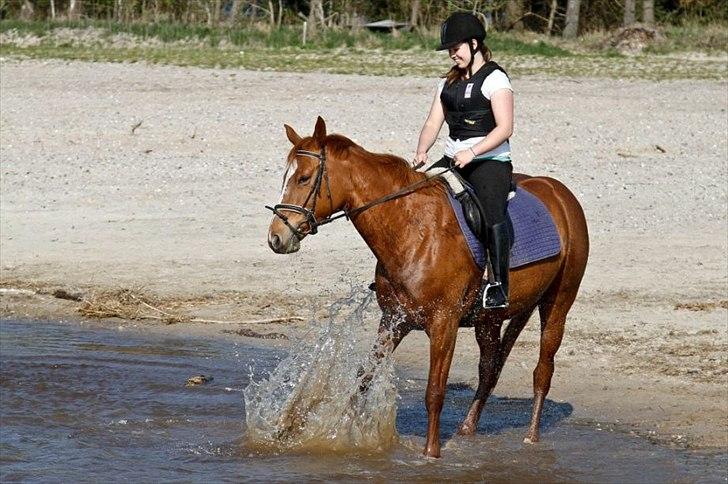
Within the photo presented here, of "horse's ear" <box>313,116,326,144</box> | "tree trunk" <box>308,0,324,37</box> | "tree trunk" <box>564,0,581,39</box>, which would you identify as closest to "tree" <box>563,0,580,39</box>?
"tree trunk" <box>564,0,581,39</box>

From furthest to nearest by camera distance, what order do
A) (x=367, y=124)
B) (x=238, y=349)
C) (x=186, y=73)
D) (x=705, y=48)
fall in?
1. (x=705, y=48)
2. (x=186, y=73)
3. (x=367, y=124)
4. (x=238, y=349)

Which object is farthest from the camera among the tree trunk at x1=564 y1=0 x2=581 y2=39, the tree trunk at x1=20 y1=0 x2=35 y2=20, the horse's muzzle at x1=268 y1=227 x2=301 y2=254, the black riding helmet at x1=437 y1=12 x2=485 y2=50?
the tree trunk at x1=20 y1=0 x2=35 y2=20

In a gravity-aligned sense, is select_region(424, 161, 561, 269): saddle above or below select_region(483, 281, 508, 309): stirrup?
above

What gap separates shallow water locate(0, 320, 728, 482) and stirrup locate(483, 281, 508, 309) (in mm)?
893

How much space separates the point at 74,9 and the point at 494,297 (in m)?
33.9

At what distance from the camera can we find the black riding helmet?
6.47 meters

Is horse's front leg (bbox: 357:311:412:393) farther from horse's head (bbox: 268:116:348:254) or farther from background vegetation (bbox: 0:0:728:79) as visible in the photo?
background vegetation (bbox: 0:0:728:79)

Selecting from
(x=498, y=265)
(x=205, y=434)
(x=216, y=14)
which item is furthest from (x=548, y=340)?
(x=216, y=14)

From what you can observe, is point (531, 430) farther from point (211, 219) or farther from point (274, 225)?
point (211, 219)

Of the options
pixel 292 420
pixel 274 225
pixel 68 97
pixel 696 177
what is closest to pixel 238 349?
pixel 292 420

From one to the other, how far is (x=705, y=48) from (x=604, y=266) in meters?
18.6

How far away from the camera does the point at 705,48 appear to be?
28.3 metres

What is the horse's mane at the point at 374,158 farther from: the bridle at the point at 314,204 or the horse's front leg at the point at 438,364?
the horse's front leg at the point at 438,364

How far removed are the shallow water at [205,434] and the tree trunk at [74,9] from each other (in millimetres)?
28588
